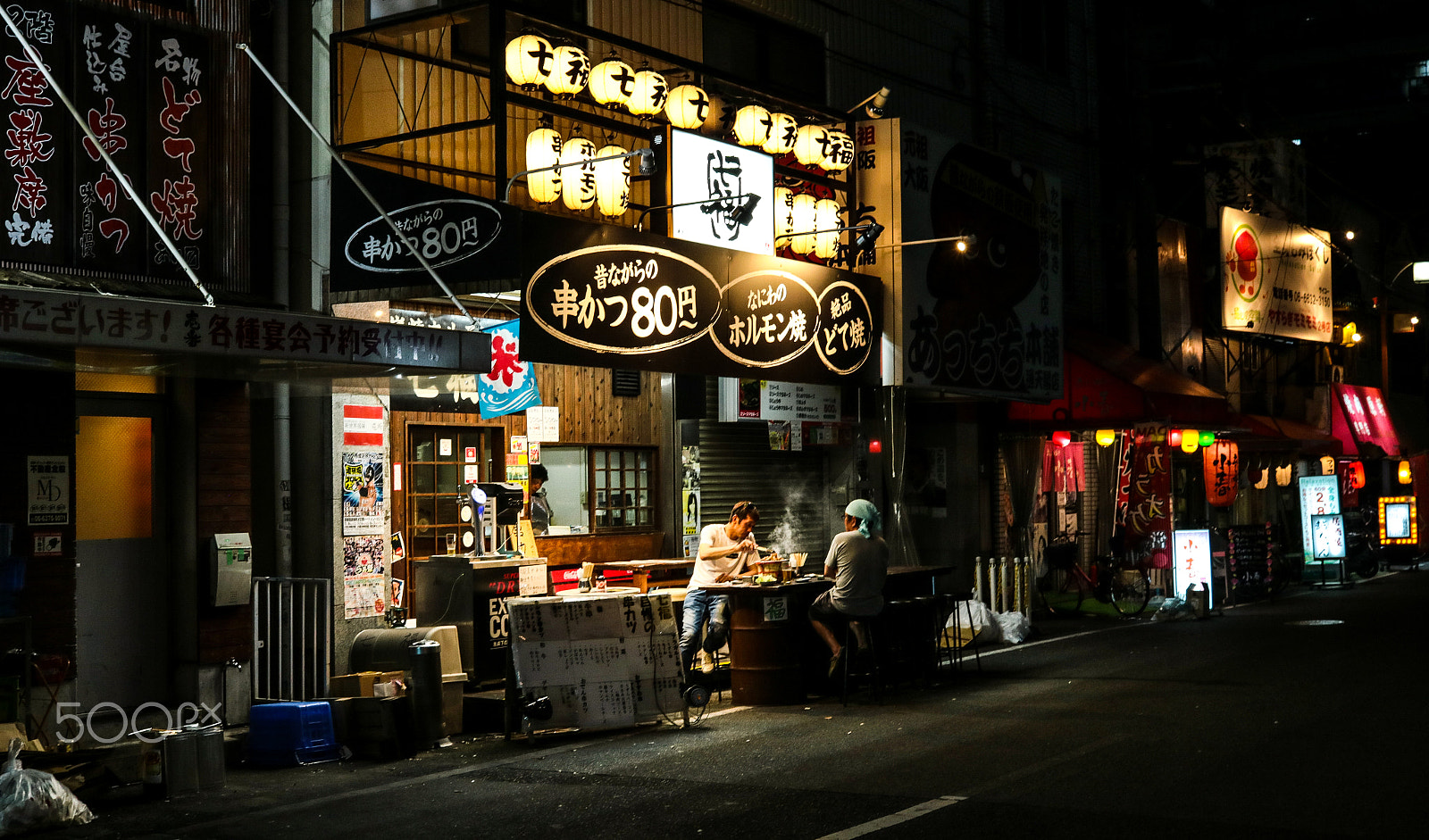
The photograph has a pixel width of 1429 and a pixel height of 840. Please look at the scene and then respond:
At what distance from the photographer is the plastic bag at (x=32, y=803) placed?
→ 8.62m

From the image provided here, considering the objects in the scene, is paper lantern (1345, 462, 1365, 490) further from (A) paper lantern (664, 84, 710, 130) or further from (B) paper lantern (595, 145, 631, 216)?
(B) paper lantern (595, 145, 631, 216)

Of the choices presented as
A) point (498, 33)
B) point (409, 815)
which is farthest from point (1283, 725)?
point (498, 33)

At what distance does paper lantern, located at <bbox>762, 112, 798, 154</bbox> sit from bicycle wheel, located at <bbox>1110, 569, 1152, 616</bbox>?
9597mm

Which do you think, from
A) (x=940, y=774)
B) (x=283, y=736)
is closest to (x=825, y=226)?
(x=940, y=774)

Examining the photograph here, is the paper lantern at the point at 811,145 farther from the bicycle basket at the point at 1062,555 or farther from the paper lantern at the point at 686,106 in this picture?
the bicycle basket at the point at 1062,555

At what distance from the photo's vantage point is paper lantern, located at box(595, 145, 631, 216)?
1420cm

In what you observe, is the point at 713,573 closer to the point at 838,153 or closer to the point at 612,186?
the point at 612,186

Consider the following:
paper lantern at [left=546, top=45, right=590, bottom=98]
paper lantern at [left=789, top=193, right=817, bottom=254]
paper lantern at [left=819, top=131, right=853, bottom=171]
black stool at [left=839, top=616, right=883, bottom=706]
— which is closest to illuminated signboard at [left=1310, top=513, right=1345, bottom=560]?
paper lantern at [left=819, top=131, right=853, bottom=171]

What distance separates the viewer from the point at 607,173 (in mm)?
14219

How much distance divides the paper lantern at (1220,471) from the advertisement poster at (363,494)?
1950 centimetres

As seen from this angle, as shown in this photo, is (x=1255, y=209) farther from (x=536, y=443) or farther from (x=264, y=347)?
(x=264, y=347)

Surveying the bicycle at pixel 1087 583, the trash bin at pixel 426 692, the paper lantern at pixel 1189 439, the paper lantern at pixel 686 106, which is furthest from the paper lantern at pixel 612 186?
the paper lantern at pixel 1189 439

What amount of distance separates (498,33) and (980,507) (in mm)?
13226

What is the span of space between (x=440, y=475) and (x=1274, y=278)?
22.4 meters
